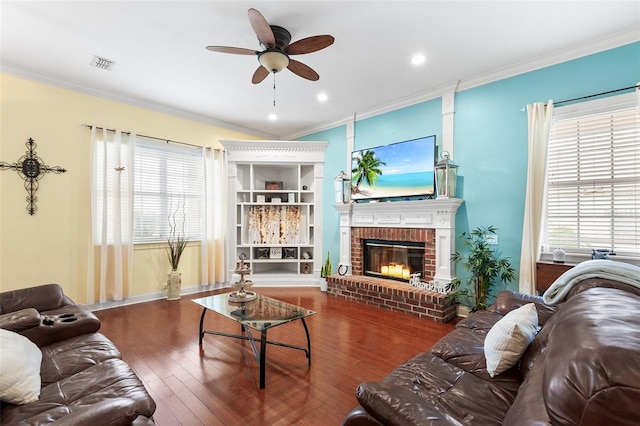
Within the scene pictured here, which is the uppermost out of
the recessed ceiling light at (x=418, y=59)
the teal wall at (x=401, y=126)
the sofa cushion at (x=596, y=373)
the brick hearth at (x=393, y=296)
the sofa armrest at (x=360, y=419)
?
the recessed ceiling light at (x=418, y=59)

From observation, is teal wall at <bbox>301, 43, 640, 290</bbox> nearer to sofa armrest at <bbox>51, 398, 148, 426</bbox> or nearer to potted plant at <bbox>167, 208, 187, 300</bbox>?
sofa armrest at <bbox>51, 398, 148, 426</bbox>

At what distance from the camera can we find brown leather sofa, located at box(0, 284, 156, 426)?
3.55 feet

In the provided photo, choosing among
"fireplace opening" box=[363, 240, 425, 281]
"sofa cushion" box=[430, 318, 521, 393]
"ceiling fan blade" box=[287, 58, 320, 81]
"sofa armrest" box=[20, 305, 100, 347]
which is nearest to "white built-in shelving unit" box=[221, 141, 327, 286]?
"fireplace opening" box=[363, 240, 425, 281]

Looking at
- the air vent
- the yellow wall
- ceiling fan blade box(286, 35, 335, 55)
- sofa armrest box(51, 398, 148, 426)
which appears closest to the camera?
sofa armrest box(51, 398, 148, 426)

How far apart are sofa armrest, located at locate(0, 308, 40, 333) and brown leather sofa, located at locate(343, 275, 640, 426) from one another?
83.9 inches

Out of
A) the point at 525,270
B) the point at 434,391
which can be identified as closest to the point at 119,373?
the point at 434,391

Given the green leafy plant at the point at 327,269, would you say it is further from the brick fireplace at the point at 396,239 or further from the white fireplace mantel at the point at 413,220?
the brick fireplace at the point at 396,239

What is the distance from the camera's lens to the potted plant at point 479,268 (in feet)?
10.9

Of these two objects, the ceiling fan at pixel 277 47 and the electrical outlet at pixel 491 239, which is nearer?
the ceiling fan at pixel 277 47

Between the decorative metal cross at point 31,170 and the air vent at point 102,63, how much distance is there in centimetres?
127

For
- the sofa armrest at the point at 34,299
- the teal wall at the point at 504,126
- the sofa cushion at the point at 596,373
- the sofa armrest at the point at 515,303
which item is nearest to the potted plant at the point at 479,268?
the teal wall at the point at 504,126

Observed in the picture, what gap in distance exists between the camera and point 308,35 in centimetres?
285

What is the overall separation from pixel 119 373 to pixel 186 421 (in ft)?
1.82

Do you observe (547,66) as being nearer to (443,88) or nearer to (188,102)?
(443,88)
